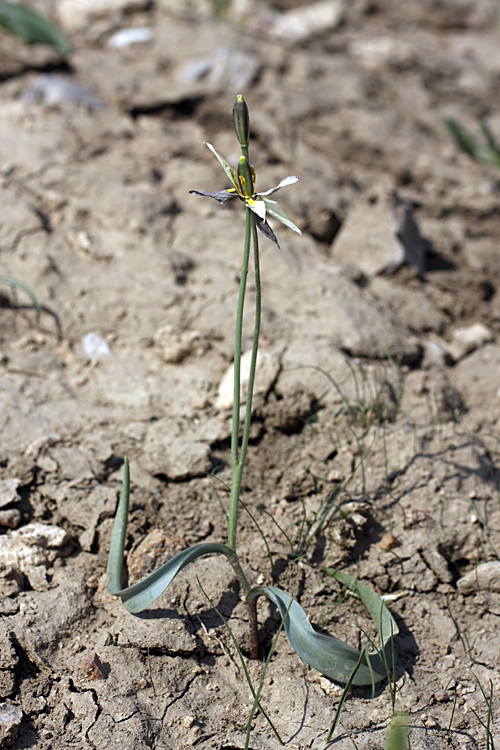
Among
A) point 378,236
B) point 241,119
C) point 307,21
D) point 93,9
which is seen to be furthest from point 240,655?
point 307,21

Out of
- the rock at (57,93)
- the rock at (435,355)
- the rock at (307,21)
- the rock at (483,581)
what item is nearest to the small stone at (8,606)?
the rock at (483,581)

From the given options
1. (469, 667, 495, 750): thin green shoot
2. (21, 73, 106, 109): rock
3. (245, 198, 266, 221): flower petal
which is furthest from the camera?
(21, 73, 106, 109): rock

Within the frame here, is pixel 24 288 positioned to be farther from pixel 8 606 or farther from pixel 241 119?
pixel 241 119

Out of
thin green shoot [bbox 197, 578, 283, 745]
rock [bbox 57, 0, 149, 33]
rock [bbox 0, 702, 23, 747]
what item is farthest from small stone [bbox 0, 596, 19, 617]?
rock [bbox 57, 0, 149, 33]

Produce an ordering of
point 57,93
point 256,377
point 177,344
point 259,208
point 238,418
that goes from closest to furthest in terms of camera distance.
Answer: point 259,208 < point 238,418 < point 256,377 < point 177,344 < point 57,93

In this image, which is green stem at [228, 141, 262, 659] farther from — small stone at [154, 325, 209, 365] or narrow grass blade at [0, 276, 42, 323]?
narrow grass blade at [0, 276, 42, 323]

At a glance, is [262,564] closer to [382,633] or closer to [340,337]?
[382,633]

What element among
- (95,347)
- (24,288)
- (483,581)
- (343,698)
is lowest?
(483,581)
